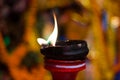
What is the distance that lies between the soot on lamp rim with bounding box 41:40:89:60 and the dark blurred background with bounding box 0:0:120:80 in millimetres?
718

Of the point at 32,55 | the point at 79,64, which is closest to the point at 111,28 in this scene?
the point at 32,55

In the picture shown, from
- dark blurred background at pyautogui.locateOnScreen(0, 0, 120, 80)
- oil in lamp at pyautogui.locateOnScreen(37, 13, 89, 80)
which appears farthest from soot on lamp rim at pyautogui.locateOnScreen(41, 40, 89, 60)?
dark blurred background at pyautogui.locateOnScreen(0, 0, 120, 80)

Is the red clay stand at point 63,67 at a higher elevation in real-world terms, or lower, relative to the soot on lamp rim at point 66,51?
lower

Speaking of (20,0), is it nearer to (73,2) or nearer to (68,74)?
(73,2)

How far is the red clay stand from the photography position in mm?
303

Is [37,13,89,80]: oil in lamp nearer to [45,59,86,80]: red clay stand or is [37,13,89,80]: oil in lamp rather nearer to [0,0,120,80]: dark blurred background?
[45,59,86,80]: red clay stand

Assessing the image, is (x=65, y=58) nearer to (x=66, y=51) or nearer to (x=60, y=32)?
(x=66, y=51)

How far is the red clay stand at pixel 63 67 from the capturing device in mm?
303

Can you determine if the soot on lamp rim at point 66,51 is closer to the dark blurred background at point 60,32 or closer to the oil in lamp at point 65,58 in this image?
the oil in lamp at point 65,58

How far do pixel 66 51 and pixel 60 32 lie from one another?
87 centimetres

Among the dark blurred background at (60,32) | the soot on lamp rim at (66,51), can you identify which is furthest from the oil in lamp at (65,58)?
the dark blurred background at (60,32)

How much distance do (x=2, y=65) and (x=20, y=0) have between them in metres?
0.25

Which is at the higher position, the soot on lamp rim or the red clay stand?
the soot on lamp rim

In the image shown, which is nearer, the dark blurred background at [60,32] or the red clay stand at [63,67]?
the red clay stand at [63,67]
